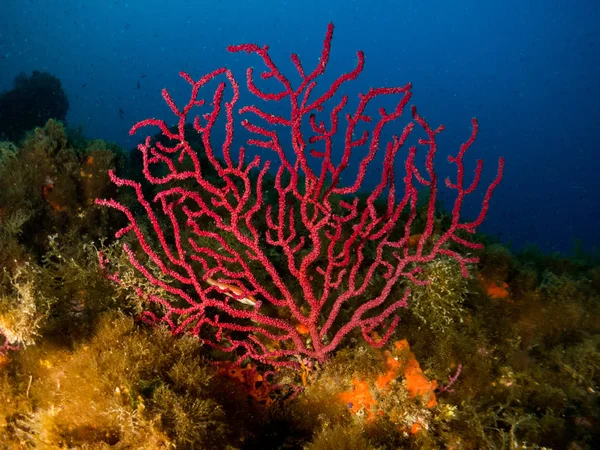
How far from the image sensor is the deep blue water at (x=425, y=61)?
258 ft

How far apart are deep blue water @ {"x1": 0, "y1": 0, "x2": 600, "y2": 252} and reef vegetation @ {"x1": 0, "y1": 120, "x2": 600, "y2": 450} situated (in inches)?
2622

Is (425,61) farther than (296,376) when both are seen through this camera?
Yes

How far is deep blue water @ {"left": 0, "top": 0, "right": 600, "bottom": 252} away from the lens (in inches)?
3100

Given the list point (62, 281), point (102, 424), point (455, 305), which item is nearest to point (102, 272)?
point (62, 281)

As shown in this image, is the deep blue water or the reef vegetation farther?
the deep blue water

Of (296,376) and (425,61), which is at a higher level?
(425,61)

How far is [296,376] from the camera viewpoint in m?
3.54

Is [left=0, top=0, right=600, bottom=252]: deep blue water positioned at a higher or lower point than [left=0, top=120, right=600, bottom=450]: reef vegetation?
higher

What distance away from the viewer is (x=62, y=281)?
3.62 meters

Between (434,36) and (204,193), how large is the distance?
151 metres

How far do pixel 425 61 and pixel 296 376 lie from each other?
14263cm

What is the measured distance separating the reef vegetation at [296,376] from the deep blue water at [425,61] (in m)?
66.6

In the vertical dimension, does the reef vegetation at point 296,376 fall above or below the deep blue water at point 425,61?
below

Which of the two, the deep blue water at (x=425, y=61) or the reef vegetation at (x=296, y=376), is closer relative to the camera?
the reef vegetation at (x=296, y=376)
